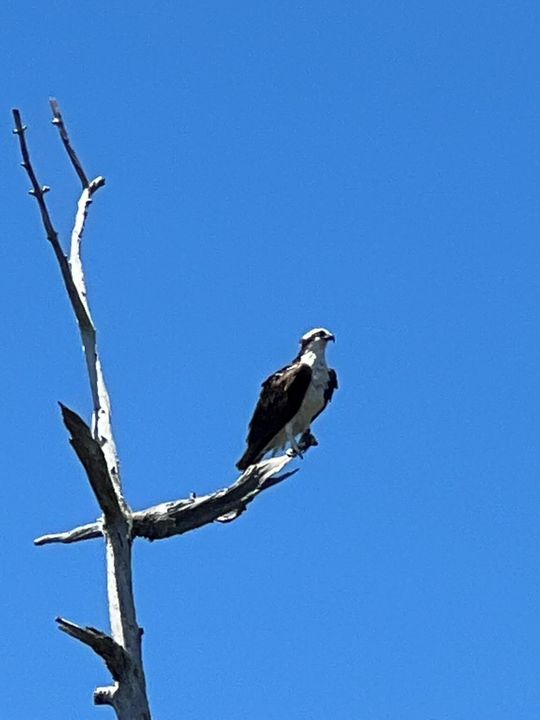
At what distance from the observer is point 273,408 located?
15156mm

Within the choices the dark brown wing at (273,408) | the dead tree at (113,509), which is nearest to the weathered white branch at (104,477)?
the dead tree at (113,509)

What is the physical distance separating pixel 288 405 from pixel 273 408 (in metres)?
0.13

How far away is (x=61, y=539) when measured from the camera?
1041 centimetres

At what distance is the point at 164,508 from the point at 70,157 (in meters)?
2.63

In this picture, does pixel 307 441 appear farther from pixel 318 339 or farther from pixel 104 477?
pixel 104 477

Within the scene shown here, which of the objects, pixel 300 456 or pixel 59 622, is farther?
pixel 300 456

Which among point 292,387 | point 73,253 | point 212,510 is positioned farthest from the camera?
point 292,387

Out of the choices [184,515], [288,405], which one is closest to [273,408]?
[288,405]

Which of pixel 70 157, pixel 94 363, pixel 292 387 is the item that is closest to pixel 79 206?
pixel 70 157

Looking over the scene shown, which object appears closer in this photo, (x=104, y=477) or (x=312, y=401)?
(x=104, y=477)

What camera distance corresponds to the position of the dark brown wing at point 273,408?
591 inches

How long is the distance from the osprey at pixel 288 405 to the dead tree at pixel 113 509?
13.4ft

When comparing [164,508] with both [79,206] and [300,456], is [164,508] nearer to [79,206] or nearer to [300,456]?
[79,206]

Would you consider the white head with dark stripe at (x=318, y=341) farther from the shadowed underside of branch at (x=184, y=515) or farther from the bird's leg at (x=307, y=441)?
the shadowed underside of branch at (x=184, y=515)
